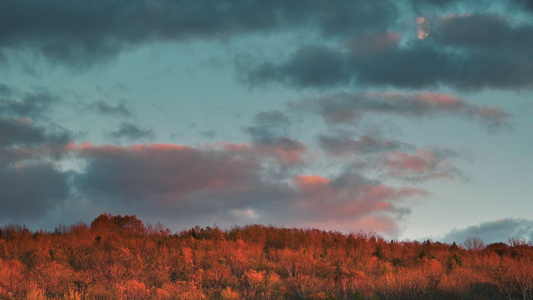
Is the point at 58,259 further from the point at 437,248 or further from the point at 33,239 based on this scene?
the point at 437,248

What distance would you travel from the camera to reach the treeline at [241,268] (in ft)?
41.8

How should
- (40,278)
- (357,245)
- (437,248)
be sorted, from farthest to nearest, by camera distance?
(437,248)
(357,245)
(40,278)

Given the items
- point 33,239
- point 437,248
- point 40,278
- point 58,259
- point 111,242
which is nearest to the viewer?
point 40,278

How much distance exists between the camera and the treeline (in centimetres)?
1273

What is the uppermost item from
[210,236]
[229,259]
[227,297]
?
[210,236]

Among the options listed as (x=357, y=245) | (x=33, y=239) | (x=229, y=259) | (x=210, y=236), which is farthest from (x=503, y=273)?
(x=33, y=239)

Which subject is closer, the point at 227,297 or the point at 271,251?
the point at 227,297

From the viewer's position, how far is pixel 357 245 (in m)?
20.5

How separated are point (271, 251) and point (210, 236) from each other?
382cm

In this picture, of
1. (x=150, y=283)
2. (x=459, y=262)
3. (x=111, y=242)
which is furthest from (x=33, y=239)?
(x=459, y=262)

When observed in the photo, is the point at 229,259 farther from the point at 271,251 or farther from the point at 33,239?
the point at 33,239

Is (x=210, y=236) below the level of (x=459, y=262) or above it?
above

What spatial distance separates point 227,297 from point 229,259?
173 inches

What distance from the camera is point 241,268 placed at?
51.2ft
